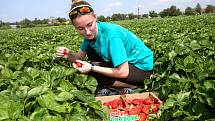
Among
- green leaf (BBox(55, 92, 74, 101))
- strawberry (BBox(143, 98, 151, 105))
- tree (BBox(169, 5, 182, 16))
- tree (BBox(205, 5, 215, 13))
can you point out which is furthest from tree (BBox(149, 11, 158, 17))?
green leaf (BBox(55, 92, 74, 101))

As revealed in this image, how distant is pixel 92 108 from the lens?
7.88 feet

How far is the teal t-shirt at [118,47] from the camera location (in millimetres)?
3592

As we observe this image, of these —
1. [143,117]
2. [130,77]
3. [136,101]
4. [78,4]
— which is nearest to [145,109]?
[143,117]

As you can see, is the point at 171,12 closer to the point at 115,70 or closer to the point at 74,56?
the point at 74,56

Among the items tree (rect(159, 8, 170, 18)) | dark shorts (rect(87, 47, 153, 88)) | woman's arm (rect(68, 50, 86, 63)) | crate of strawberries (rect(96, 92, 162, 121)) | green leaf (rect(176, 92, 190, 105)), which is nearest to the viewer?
green leaf (rect(176, 92, 190, 105))

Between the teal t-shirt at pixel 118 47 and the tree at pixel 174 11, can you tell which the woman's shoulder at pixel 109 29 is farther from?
the tree at pixel 174 11

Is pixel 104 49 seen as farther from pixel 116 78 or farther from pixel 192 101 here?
pixel 192 101

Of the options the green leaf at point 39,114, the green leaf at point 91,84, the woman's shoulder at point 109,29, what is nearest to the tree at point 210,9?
the woman's shoulder at point 109,29

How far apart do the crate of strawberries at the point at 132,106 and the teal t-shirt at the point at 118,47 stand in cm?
44

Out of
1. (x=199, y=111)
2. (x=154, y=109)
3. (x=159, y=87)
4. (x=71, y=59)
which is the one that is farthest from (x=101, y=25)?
(x=199, y=111)

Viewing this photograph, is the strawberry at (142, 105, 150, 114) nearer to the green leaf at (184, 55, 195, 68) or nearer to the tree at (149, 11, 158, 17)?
the green leaf at (184, 55, 195, 68)

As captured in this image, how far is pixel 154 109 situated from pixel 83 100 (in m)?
0.98

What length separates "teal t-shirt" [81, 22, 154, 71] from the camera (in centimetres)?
359

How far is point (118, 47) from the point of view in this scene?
3.58m
